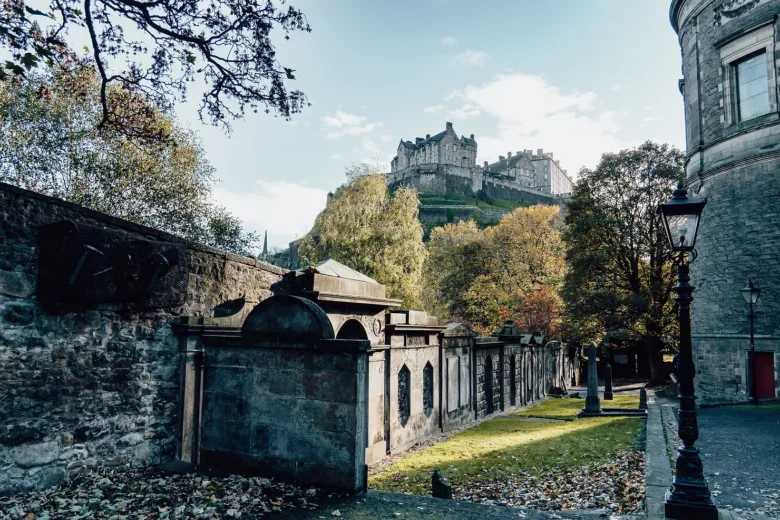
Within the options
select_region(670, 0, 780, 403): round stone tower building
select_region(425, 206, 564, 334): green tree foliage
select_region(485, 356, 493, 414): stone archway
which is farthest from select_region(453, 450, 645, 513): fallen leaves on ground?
select_region(425, 206, 564, 334): green tree foliage

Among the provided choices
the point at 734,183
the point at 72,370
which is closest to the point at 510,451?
the point at 72,370

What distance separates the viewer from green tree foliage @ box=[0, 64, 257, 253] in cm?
2009

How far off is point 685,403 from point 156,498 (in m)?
6.57

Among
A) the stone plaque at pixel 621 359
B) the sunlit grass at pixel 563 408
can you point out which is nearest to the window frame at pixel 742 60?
the sunlit grass at pixel 563 408

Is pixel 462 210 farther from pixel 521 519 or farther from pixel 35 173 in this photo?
pixel 521 519

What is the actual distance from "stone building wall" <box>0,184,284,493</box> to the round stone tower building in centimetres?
1846

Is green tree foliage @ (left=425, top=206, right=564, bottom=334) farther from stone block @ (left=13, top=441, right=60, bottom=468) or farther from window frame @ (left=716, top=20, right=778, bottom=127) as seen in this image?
stone block @ (left=13, top=441, right=60, bottom=468)

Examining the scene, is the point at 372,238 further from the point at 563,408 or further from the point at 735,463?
the point at 735,463

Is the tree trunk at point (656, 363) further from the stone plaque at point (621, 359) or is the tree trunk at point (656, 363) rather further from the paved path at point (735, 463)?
the paved path at point (735, 463)

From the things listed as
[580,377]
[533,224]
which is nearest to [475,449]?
[580,377]

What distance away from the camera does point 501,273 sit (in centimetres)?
4359

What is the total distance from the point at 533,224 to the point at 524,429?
31.1 m

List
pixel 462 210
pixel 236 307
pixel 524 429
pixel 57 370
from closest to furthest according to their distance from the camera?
pixel 57 370 < pixel 236 307 < pixel 524 429 < pixel 462 210

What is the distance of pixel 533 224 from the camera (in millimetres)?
44250
